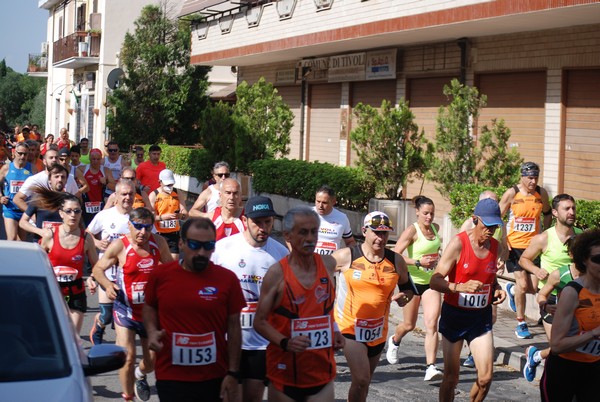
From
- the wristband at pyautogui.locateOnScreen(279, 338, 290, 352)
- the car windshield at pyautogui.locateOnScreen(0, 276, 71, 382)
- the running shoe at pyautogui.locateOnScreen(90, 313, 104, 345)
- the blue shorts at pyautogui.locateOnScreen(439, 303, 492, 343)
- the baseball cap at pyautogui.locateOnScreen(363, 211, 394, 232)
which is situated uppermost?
the baseball cap at pyautogui.locateOnScreen(363, 211, 394, 232)

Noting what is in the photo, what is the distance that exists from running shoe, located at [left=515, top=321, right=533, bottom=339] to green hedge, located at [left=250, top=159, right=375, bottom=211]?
6867mm

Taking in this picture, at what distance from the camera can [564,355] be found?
6312mm

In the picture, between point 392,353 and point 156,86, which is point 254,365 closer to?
point 392,353

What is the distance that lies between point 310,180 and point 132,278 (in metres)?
12.6

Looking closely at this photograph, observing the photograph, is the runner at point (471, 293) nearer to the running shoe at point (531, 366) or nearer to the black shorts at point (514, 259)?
the running shoe at point (531, 366)

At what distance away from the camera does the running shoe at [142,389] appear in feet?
26.5

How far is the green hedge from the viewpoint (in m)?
18.2

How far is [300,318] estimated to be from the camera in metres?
5.86

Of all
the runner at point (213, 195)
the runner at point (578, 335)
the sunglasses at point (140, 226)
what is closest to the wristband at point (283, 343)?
the runner at point (578, 335)

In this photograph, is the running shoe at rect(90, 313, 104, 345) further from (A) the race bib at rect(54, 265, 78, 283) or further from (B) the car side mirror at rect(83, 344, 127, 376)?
(B) the car side mirror at rect(83, 344, 127, 376)

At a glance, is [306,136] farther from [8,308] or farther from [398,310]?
[8,308]

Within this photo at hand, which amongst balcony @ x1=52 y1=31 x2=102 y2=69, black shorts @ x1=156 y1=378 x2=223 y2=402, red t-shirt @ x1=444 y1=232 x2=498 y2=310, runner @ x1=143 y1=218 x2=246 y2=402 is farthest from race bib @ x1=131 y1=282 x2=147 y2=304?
balcony @ x1=52 y1=31 x2=102 y2=69

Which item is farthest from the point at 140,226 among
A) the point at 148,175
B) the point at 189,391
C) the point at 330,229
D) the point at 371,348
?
the point at 148,175

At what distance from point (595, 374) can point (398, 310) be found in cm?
669
